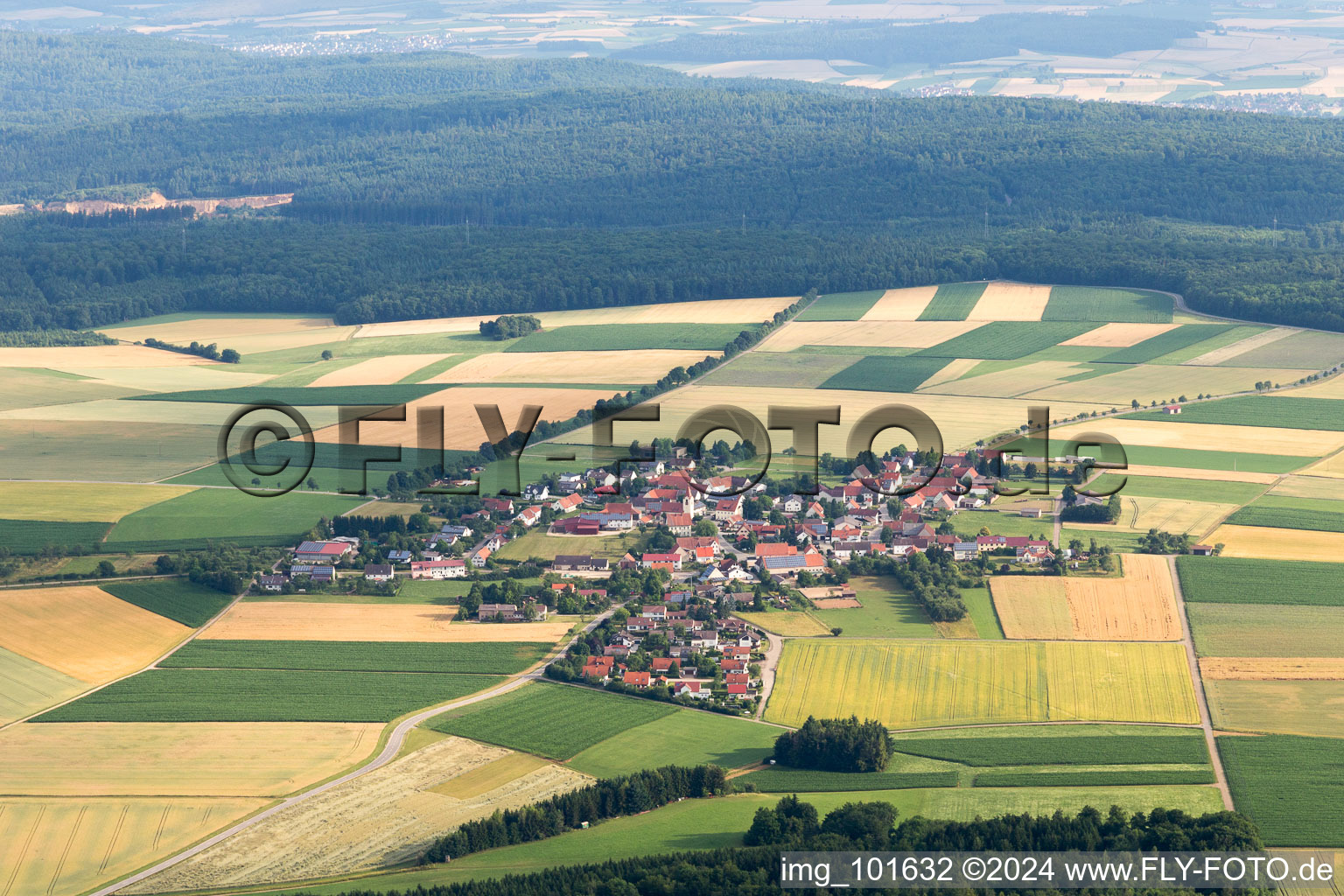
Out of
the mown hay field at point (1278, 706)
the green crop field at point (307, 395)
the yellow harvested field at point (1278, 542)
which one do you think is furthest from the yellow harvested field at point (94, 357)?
the mown hay field at point (1278, 706)

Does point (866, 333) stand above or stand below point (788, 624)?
above

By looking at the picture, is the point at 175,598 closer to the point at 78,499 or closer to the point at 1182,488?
the point at 78,499

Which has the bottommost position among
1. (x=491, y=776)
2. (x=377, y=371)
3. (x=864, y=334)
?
(x=491, y=776)

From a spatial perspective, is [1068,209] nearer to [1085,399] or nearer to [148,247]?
[1085,399]

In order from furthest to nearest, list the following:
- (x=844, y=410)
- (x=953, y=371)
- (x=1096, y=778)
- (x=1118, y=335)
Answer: (x=1118, y=335)
(x=953, y=371)
(x=844, y=410)
(x=1096, y=778)

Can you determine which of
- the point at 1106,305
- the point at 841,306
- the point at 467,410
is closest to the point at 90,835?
the point at 467,410

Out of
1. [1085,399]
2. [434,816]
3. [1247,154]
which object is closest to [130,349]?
[1085,399]

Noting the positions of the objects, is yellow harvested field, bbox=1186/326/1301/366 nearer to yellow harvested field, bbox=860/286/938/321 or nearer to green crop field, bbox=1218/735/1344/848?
yellow harvested field, bbox=860/286/938/321
